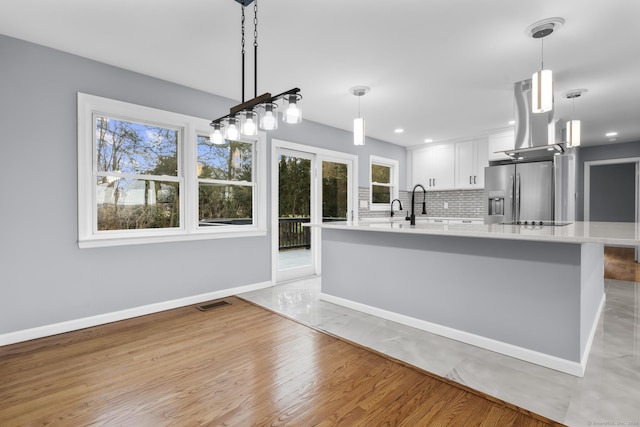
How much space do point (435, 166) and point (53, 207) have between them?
→ 6.19m

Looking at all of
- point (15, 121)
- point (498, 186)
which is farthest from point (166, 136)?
point (498, 186)

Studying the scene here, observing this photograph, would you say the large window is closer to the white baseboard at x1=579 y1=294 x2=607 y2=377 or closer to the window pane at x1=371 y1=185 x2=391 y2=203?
the window pane at x1=371 y1=185 x2=391 y2=203

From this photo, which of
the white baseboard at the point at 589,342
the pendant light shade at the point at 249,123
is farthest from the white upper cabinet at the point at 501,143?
the pendant light shade at the point at 249,123

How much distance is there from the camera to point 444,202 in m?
6.79

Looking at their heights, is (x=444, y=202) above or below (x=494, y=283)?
above

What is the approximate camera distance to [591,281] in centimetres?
256

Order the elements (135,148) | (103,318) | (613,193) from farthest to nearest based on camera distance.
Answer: (613,193), (135,148), (103,318)

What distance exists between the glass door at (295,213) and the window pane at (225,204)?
1.78 feet

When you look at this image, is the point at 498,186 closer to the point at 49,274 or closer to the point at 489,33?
the point at 489,33

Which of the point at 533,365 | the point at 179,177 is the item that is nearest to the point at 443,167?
the point at 533,365

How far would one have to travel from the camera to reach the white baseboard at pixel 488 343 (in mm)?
2113

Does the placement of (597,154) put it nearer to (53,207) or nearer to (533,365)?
(533,365)

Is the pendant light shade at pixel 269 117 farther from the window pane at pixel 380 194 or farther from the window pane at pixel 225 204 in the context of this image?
the window pane at pixel 380 194

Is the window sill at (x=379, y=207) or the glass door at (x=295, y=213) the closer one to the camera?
the glass door at (x=295, y=213)
